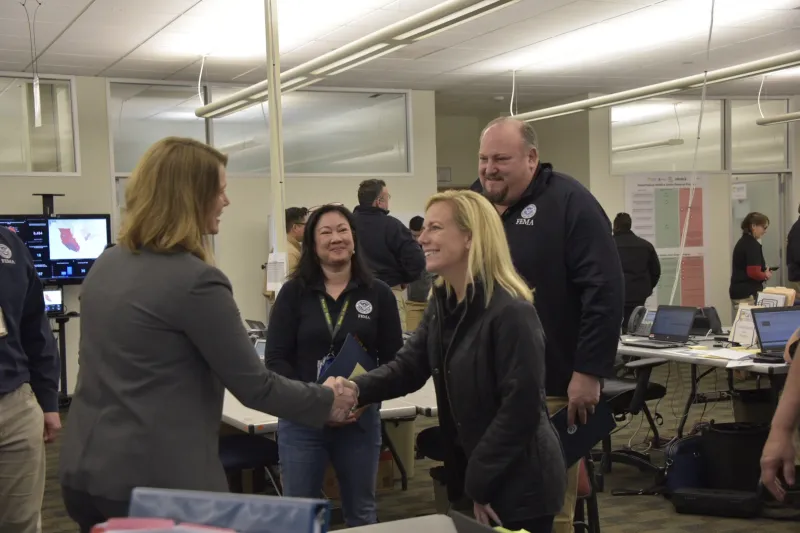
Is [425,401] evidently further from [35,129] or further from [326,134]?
[326,134]

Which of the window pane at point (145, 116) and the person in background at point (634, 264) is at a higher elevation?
the window pane at point (145, 116)

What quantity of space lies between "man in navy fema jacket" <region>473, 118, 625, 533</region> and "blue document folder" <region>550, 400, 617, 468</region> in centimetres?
4

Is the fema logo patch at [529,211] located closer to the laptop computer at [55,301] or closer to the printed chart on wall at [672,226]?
the laptop computer at [55,301]

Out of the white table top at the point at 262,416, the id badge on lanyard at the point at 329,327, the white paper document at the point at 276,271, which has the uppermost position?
the white paper document at the point at 276,271

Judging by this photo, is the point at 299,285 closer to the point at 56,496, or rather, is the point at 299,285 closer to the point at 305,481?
the point at 305,481

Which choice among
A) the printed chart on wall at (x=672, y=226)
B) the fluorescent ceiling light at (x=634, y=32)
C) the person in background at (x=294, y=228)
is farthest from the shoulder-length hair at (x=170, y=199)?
the printed chart on wall at (x=672, y=226)

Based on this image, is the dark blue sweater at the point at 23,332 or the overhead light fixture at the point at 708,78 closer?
the dark blue sweater at the point at 23,332

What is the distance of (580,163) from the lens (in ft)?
36.2

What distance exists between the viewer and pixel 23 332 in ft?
9.49

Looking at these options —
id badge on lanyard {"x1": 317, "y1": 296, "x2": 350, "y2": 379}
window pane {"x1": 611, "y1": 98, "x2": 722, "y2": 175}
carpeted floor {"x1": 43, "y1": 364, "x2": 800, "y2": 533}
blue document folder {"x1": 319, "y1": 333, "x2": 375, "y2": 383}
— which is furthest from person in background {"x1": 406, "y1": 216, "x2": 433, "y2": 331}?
window pane {"x1": 611, "y1": 98, "x2": 722, "y2": 175}

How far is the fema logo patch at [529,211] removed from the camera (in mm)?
2715

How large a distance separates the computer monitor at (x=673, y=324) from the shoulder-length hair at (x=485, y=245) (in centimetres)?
411

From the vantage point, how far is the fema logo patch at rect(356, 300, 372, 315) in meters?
3.12

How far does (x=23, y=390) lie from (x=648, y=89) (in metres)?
6.37
